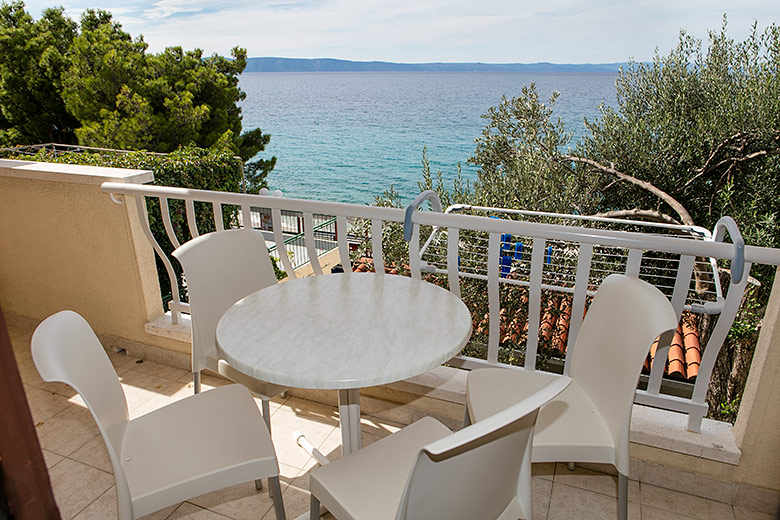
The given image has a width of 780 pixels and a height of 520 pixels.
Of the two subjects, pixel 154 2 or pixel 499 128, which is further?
pixel 154 2

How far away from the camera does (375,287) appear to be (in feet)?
6.75

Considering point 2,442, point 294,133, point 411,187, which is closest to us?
point 2,442

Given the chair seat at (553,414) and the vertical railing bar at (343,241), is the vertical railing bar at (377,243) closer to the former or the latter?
the vertical railing bar at (343,241)

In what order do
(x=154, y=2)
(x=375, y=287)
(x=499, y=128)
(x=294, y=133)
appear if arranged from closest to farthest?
(x=375, y=287), (x=499, y=128), (x=154, y=2), (x=294, y=133)

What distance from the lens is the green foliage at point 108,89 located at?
15938 mm

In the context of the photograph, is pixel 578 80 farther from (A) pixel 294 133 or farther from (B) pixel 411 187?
(B) pixel 411 187

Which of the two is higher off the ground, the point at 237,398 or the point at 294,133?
the point at 237,398

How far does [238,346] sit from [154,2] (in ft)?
175

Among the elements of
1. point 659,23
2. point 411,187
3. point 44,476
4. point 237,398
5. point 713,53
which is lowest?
point 411,187

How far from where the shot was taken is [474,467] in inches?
42.0

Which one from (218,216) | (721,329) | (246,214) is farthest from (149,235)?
(721,329)

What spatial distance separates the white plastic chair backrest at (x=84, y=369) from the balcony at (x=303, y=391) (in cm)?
82

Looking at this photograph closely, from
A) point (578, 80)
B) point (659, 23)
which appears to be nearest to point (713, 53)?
point (659, 23)

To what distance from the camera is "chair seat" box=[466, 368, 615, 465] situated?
1624mm
